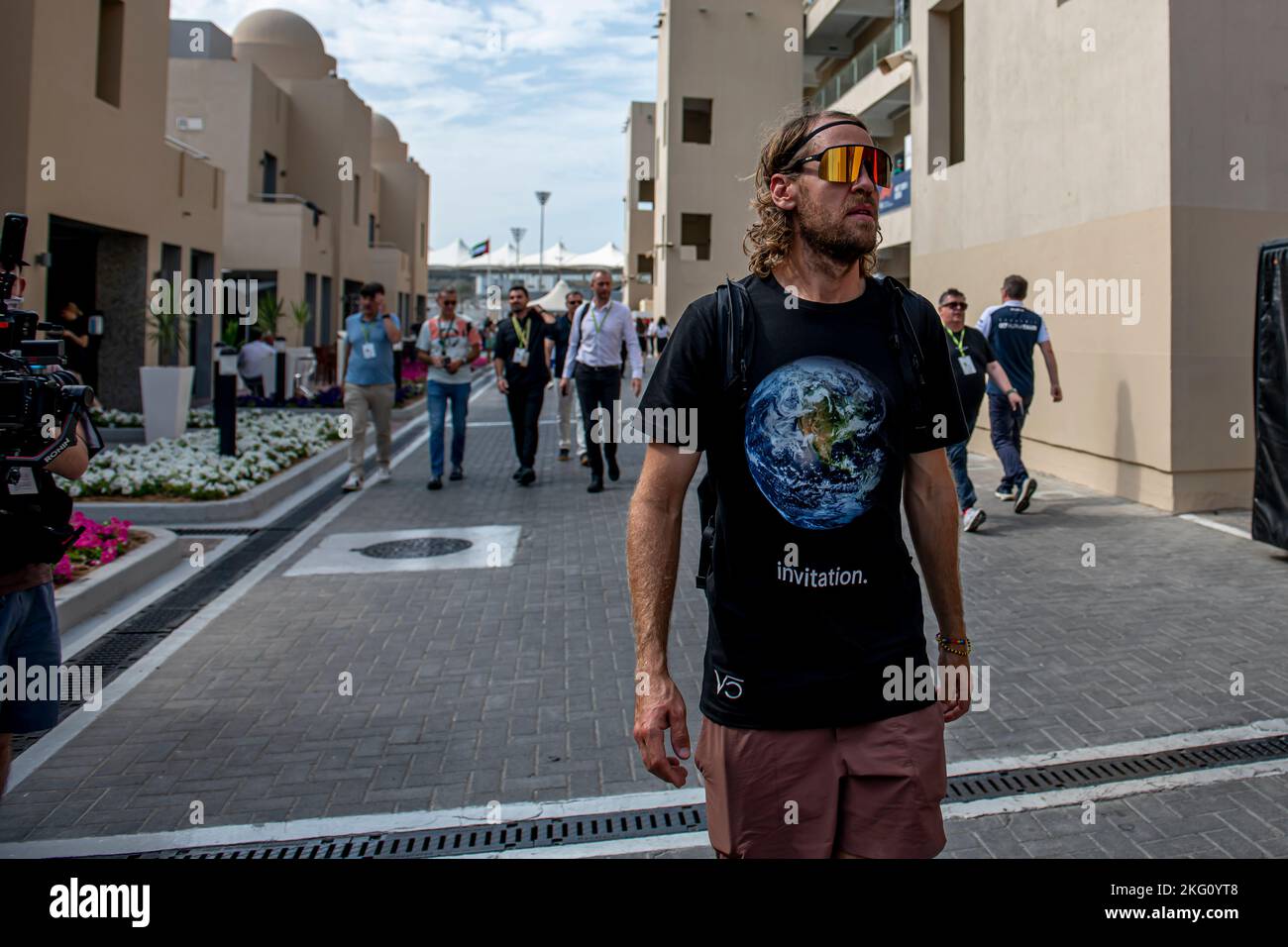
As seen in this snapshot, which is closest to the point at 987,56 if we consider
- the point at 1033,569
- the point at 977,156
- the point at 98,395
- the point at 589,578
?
the point at 977,156

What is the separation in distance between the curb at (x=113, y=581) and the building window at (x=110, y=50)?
11057mm

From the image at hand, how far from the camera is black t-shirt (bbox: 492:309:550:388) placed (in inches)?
476

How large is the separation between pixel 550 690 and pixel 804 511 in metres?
3.34

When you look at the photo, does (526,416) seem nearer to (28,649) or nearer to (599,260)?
(28,649)

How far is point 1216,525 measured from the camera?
9.55m

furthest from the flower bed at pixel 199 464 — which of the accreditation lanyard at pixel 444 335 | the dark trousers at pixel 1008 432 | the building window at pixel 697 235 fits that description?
the building window at pixel 697 235

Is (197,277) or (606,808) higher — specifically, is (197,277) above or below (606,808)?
above

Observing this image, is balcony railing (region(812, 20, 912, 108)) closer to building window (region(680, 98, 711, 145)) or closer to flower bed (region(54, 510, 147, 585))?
building window (region(680, 98, 711, 145))

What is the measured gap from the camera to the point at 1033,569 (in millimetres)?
7977

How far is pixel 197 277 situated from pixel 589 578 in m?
16.9

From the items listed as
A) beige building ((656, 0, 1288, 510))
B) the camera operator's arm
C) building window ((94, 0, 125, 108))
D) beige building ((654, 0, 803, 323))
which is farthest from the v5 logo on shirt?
beige building ((654, 0, 803, 323))
